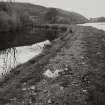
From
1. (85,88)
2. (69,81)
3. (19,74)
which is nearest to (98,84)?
(85,88)

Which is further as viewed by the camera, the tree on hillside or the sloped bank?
the tree on hillside

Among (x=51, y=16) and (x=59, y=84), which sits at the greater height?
(x=51, y=16)

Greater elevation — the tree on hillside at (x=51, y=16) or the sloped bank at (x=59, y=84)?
the tree on hillside at (x=51, y=16)

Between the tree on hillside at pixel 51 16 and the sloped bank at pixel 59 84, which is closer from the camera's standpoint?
the sloped bank at pixel 59 84

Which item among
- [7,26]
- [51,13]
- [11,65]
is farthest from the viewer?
[51,13]

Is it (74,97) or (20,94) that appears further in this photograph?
(20,94)

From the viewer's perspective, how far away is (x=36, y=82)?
41.7 feet

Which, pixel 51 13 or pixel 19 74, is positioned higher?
pixel 51 13

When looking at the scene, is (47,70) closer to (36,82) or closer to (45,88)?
(36,82)

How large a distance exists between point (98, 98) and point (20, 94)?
4105 mm

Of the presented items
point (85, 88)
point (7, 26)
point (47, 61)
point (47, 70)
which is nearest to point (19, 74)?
point (47, 70)

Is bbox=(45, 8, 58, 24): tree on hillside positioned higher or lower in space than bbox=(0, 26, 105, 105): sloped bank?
higher

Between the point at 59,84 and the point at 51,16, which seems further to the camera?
the point at 51,16

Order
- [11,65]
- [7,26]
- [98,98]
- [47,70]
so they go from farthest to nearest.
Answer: [7,26] → [11,65] → [47,70] → [98,98]
